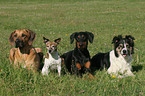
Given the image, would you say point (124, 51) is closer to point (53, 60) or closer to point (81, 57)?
point (81, 57)

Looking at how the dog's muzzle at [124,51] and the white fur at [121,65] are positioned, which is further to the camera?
the white fur at [121,65]

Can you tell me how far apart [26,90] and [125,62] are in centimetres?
326

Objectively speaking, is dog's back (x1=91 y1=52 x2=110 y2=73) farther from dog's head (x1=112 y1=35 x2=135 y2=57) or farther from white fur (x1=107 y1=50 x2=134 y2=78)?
dog's head (x1=112 y1=35 x2=135 y2=57)

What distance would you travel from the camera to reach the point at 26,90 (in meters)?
4.62

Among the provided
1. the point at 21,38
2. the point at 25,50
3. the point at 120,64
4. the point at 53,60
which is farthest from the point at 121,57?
the point at 21,38

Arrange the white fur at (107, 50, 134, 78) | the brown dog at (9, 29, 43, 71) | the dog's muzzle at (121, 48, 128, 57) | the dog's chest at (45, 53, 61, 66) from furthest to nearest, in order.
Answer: the white fur at (107, 50, 134, 78) → the dog's chest at (45, 53, 61, 66) → the dog's muzzle at (121, 48, 128, 57) → the brown dog at (9, 29, 43, 71)

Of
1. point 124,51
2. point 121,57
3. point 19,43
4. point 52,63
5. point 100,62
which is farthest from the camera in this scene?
point 100,62

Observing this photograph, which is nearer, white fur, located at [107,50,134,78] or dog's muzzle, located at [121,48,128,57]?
dog's muzzle, located at [121,48,128,57]

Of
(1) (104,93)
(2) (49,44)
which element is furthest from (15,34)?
(1) (104,93)

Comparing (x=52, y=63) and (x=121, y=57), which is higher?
(x=121, y=57)

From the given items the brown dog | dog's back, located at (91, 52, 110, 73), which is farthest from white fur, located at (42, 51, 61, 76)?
dog's back, located at (91, 52, 110, 73)

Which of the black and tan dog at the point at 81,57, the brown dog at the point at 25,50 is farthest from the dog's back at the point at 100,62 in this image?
the brown dog at the point at 25,50

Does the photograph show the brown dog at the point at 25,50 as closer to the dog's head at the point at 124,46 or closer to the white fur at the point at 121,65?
the white fur at the point at 121,65

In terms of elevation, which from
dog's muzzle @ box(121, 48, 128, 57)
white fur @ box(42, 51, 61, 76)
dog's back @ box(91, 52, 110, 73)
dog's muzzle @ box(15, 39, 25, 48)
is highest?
dog's muzzle @ box(15, 39, 25, 48)
